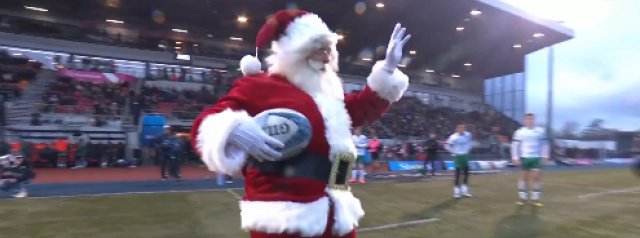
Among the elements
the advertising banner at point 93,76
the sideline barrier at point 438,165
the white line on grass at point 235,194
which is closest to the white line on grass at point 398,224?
the white line on grass at point 235,194

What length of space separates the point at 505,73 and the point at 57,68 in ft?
109

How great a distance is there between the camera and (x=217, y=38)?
29125mm

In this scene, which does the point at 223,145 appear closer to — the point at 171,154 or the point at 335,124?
the point at 335,124

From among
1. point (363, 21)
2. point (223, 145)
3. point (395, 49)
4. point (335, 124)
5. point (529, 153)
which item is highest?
point (363, 21)

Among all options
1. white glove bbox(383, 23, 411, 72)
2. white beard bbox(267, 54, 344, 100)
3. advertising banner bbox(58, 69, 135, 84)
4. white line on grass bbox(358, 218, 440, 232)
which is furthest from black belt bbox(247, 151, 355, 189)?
advertising banner bbox(58, 69, 135, 84)

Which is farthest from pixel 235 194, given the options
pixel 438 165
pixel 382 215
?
pixel 438 165

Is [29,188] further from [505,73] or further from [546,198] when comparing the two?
[505,73]

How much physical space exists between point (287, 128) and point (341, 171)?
0.44m

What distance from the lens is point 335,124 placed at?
2244 mm

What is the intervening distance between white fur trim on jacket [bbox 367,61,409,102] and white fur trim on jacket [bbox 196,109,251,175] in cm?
81

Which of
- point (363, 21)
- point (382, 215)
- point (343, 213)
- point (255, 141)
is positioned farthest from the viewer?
point (363, 21)

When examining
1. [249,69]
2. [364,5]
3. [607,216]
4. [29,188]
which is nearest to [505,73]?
[364,5]

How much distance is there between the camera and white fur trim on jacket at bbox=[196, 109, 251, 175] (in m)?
1.95

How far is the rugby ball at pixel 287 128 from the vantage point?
196 centimetres
